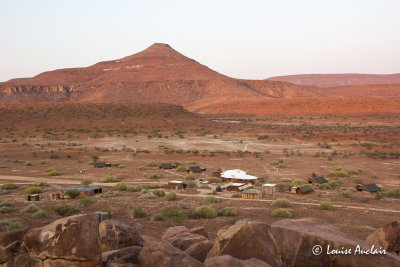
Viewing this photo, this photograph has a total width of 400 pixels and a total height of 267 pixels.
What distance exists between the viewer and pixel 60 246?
6.18m

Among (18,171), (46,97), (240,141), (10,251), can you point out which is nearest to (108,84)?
(46,97)

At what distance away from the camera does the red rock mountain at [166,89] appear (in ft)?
479

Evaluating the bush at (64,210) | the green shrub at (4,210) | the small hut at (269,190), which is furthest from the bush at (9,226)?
the small hut at (269,190)

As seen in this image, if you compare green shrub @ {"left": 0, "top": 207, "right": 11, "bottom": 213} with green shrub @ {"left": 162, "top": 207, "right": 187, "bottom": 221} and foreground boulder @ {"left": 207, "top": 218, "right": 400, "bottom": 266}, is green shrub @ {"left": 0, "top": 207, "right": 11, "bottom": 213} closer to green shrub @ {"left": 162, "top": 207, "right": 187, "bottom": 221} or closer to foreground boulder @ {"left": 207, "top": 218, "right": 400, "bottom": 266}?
green shrub @ {"left": 162, "top": 207, "right": 187, "bottom": 221}

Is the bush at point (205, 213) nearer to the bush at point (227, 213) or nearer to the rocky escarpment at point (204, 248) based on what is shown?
the bush at point (227, 213)

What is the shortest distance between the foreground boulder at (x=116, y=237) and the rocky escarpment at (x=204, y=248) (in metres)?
0.03

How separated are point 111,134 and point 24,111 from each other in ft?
111

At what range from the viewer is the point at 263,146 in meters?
56.2

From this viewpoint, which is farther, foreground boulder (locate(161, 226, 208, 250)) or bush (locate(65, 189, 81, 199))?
bush (locate(65, 189, 81, 199))

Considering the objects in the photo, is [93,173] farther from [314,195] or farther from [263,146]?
[263,146]

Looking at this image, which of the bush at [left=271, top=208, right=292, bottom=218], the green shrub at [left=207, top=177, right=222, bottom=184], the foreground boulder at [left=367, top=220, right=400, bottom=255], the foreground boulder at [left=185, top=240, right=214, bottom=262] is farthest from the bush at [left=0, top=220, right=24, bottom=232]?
the green shrub at [left=207, top=177, right=222, bottom=184]

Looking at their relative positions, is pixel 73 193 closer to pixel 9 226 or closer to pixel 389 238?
pixel 9 226

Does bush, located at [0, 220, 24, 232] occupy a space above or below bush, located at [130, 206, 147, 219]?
above

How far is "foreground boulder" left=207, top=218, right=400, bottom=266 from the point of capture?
696cm
